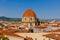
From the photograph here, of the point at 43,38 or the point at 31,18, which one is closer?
the point at 43,38

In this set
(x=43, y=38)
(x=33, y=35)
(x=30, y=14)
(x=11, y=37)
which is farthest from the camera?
(x=30, y=14)

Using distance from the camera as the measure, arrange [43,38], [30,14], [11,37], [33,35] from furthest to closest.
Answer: [30,14]
[33,35]
[43,38]
[11,37]

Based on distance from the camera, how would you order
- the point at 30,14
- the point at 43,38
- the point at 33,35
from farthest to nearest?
the point at 30,14
the point at 33,35
the point at 43,38

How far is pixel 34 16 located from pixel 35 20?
4.37ft

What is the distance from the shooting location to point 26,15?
72.4 metres

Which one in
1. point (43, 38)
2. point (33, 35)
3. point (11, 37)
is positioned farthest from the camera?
point (33, 35)

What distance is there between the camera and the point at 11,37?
26328 mm

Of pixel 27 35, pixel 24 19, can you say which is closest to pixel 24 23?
pixel 24 19

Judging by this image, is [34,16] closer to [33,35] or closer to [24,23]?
[24,23]

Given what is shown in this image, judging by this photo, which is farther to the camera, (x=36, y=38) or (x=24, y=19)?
(x=24, y=19)

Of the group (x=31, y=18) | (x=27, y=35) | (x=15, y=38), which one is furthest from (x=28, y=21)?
(x=15, y=38)

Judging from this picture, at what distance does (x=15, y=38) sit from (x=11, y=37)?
1.50ft

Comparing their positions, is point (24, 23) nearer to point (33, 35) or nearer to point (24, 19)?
point (24, 19)

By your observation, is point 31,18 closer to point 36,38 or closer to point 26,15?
point 26,15
